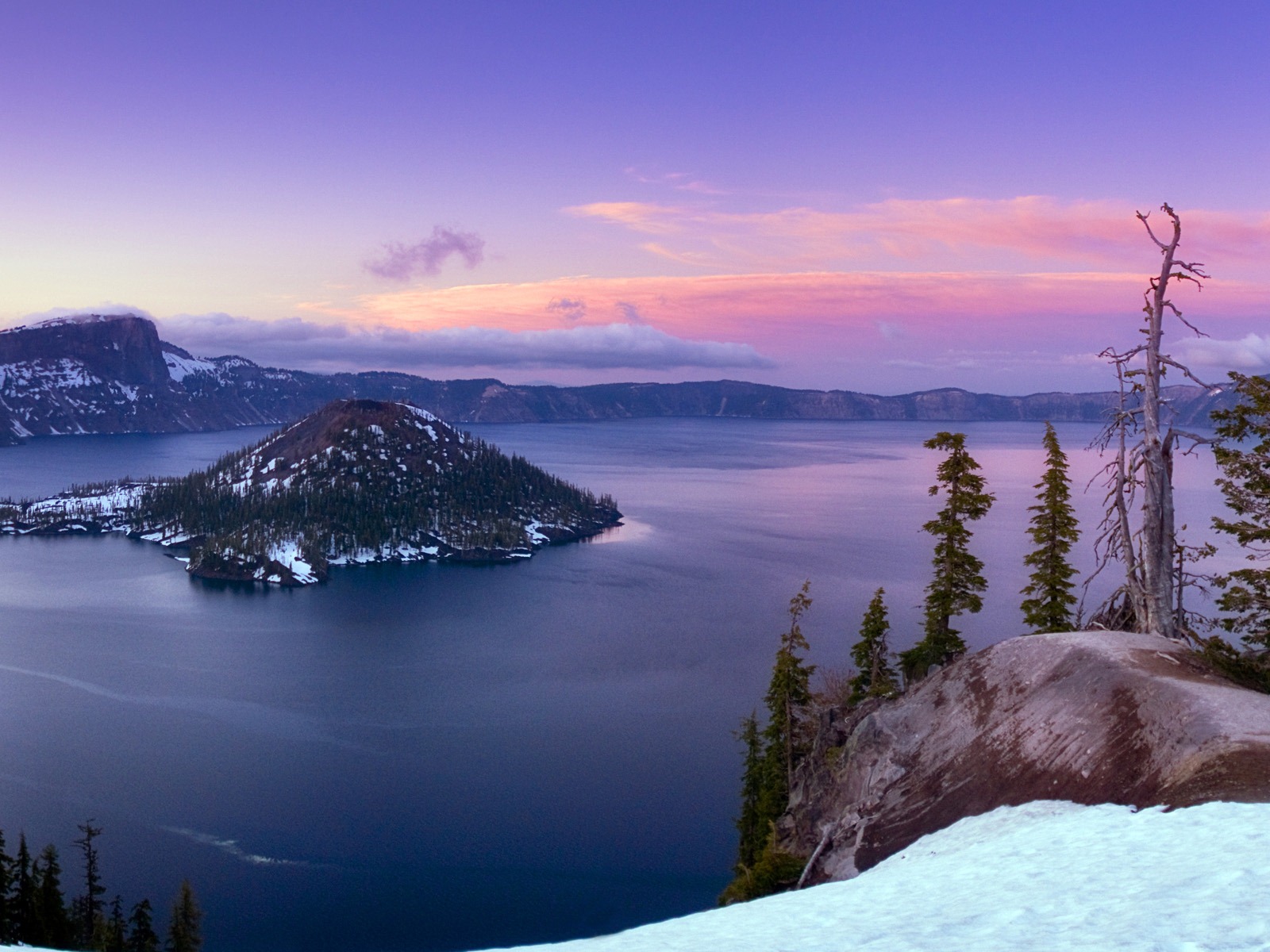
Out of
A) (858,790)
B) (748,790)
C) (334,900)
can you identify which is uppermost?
(858,790)

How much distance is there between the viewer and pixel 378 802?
2763 inches

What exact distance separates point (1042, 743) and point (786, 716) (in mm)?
24228

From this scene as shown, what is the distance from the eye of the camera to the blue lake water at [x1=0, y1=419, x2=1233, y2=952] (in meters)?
58.1

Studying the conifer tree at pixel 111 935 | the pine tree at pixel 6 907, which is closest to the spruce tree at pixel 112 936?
the conifer tree at pixel 111 935

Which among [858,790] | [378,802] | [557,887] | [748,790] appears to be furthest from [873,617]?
[378,802]

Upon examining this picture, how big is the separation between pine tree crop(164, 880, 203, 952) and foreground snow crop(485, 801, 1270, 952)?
39.7m

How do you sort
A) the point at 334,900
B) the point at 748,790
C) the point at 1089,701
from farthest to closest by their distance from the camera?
the point at 334,900, the point at 748,790, the point at 1089,701

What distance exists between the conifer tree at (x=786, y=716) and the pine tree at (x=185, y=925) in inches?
1236

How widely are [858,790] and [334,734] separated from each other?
67133 millimetres

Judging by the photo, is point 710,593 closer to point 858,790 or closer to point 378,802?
point 378,802

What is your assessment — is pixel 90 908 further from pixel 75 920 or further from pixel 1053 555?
pixel 1053 555

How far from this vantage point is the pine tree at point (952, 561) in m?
41.8

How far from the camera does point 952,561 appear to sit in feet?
139

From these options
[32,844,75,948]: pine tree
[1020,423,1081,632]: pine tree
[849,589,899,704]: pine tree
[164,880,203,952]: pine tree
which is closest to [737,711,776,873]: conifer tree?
[849,589,899,704]: pine tree
